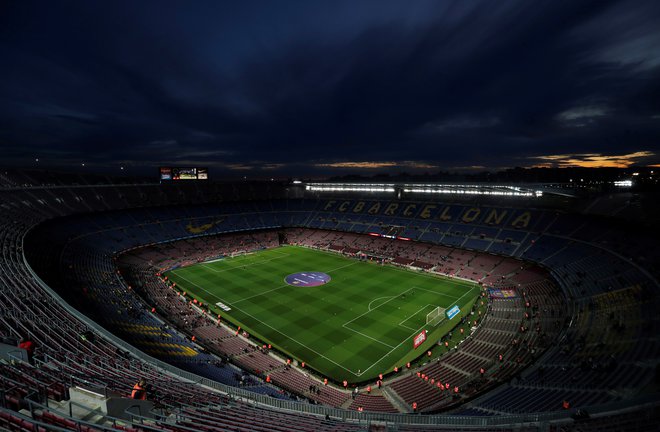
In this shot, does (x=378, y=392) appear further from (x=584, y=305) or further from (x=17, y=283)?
(x=17, y=283)

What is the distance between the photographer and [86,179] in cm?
6950

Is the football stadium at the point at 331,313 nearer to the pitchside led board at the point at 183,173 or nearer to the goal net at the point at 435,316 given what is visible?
the goal net at the point at 435,316

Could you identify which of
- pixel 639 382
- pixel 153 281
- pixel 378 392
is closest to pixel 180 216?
pixel 153 281

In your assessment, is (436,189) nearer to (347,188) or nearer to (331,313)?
(347,188)

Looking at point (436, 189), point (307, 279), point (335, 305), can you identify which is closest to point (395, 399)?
point (335, 305)

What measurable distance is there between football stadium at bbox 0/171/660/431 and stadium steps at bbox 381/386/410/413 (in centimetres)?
23

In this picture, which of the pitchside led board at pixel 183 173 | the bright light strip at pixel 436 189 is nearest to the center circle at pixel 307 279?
the bright light strip at pixel 436 189

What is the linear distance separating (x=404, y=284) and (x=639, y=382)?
2828cm

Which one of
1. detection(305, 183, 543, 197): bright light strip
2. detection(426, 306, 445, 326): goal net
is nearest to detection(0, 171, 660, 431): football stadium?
detection(426, 306, 445, 326): goal net

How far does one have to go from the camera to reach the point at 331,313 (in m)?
36.5

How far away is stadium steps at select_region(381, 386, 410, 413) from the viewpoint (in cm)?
2159

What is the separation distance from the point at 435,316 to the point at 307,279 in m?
19.7

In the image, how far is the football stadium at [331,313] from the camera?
12188 millimetres

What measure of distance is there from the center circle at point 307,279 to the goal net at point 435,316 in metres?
16.6
